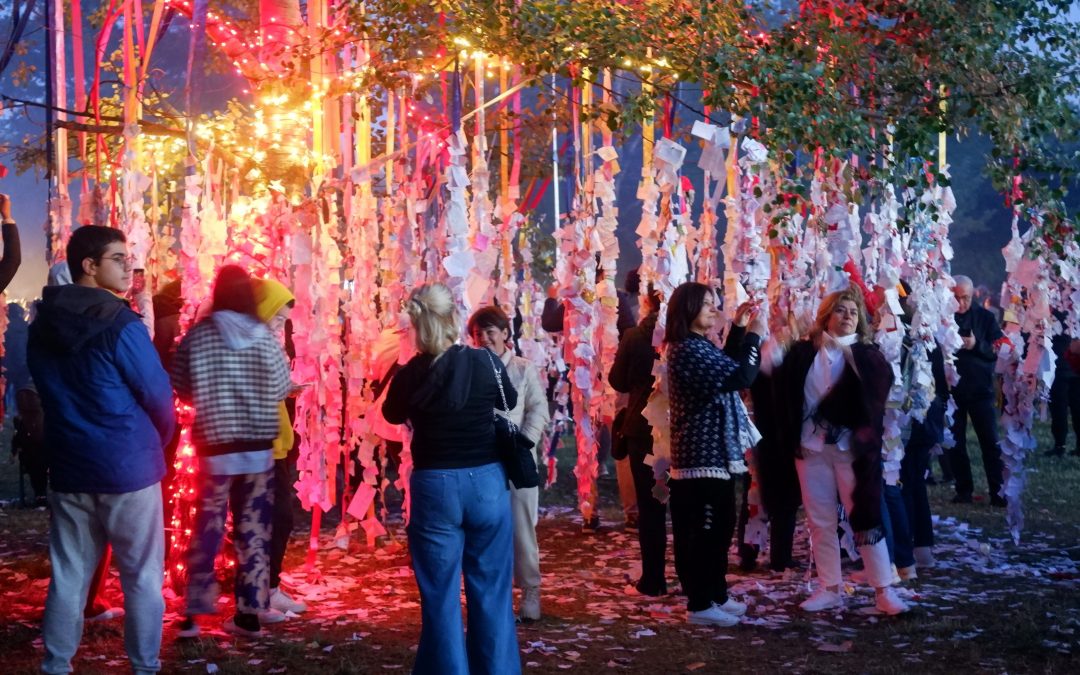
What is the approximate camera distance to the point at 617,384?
20.6 feet

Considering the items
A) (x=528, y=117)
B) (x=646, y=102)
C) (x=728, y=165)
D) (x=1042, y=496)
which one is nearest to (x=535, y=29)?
(x=646, y=102)

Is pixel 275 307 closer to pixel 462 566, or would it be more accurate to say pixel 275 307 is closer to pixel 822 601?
pixel 462 566

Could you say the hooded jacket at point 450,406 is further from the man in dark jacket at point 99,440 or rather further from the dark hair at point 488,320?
the dark hair at point 488,320

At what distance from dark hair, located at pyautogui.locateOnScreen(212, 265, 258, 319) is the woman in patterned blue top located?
189 centimetres

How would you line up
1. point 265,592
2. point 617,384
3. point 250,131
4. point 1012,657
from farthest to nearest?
1. point 250,131
2. point 617,384
3. point 265,592
4. point 1012,657

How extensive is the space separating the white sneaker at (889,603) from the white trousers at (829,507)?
38mm

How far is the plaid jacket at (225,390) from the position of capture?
16.3 ft

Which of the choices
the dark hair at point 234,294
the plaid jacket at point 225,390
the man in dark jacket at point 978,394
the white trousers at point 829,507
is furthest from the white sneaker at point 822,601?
the man in dark jacket at point 978,394

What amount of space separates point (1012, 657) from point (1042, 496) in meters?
4.89

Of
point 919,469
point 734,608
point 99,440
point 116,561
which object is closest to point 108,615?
point 116,561

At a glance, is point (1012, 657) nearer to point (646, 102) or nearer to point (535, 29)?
point (646, 102)

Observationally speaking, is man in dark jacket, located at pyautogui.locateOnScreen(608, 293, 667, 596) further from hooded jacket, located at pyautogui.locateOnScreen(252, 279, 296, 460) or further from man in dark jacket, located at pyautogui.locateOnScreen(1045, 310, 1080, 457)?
man in dark jacket, located at pyautogui.locateOnScreen(1045, 310, 1080, 457)

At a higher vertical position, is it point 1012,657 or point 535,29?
point 535,29

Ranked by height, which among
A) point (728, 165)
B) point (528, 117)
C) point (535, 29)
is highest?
point (528, 117)
